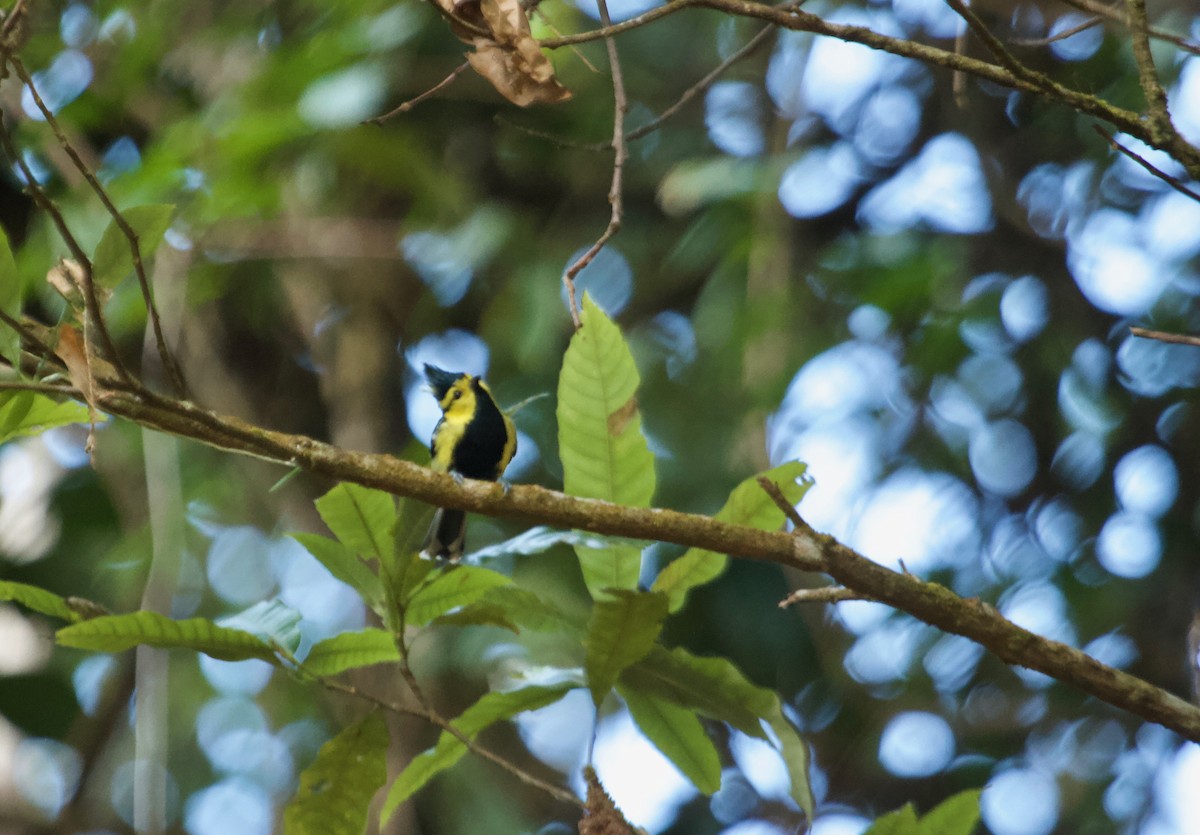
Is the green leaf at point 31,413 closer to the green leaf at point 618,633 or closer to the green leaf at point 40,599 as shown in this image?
the green leaf at point 40,599

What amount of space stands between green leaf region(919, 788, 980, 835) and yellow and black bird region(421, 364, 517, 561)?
1726mm

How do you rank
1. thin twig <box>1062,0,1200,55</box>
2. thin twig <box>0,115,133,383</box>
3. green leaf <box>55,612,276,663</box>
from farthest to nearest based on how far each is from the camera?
green leaf <box>55,612,276,663</box> → thin twig <box>1062,0,1200,55</box> → thin twig <box>0,115,133,383</box>

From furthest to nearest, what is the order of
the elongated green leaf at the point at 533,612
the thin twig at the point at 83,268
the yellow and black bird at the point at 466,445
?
1. the yellow and black bird at the point at 466,445
2. the elongated green leaf at the point at 533,612
3. the thin twig at the point at 83,268

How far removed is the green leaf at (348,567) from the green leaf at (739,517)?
1.37ft

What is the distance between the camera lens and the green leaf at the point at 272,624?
70.9 inches

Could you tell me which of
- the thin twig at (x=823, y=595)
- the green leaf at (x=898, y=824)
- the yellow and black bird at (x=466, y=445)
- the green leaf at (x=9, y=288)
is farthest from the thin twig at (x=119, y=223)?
the yellow and black bird at (x=466, y=445)

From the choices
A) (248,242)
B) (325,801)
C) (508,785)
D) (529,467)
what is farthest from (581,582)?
(325,801)

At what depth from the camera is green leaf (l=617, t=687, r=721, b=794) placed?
197cm

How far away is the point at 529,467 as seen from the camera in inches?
173

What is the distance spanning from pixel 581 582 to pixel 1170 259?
2.23 m

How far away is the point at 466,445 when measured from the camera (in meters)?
3.38

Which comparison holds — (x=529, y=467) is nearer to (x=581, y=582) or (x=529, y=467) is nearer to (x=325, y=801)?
(x=581, y=582)

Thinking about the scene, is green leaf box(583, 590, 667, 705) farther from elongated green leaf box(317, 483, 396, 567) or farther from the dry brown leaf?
the dry brown leaf

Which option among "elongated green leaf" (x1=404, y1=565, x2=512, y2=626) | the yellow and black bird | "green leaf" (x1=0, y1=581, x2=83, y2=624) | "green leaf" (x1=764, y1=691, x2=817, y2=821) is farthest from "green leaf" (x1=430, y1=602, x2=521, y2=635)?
the yellow and black bird
